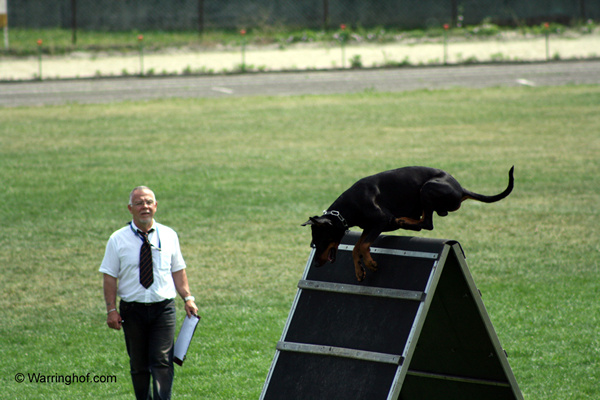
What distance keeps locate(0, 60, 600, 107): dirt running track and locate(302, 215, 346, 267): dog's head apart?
2291 cm

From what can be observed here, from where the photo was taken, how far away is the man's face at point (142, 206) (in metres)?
6.79

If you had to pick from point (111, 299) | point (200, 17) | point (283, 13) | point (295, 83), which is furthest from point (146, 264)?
point (283, 13)

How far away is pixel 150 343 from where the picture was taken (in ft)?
22.4

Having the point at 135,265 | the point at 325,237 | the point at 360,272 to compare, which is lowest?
the point at 135,265

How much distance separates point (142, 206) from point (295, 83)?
24028mm

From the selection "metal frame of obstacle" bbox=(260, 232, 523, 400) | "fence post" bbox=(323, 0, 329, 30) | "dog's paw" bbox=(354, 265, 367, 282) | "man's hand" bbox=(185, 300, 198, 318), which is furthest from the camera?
"fence post" bbox=(323, 0, 329, 30)

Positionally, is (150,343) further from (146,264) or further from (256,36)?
(256,36)

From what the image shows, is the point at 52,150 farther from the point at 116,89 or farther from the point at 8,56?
the point at 8,56

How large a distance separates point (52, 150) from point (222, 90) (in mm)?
9716

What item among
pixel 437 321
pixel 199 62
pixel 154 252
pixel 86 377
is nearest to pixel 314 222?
Result: pixel 437 321

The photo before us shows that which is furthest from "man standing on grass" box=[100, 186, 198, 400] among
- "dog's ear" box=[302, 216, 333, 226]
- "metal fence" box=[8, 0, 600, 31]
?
"metal fence" box=[8, 0, 600, 31]

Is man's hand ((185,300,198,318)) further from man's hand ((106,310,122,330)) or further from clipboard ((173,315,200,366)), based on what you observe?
man's hand ((106,310,122,330))

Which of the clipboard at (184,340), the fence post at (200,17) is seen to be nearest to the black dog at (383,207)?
the clipboard at (184,340)

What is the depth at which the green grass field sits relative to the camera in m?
8.55
